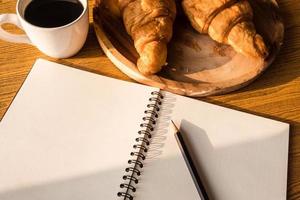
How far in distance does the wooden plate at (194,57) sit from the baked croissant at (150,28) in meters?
0.03

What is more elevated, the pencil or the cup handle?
the cup handle

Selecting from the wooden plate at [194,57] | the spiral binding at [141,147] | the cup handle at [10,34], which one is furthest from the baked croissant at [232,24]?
the cup handle at [10,34]

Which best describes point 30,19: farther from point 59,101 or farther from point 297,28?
point 297,28

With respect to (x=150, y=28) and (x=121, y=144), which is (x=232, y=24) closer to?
(x=150, y=28)

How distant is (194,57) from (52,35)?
0.28 m

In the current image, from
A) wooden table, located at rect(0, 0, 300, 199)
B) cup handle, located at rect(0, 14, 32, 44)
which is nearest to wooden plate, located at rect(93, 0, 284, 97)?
wooden table, located at rect(0, 0, 300, 199)

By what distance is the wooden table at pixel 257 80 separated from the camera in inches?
29.3

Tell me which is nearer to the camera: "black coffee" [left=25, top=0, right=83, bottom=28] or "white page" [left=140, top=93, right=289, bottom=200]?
"white page" [left=140, top=93, right=289, bottom=200]

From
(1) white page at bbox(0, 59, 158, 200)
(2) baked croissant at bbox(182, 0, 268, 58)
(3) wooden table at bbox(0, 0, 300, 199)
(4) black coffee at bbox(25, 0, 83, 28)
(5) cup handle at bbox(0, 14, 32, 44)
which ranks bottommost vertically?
(1) white page at bbox(0, 59, 158, 200)

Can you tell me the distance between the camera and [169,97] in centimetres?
76

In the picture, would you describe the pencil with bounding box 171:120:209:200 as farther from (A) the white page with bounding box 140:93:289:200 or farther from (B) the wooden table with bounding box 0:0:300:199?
(B) the wooden table with bounding box 0:0:300:199

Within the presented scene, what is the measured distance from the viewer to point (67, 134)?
700 millimetres

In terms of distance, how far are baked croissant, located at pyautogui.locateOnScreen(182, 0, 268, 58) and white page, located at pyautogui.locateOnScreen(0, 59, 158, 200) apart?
0.58ft

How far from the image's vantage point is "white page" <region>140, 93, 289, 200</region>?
640 mm
